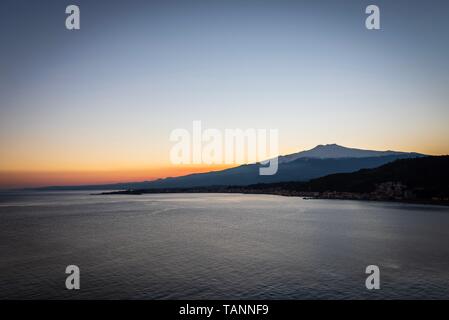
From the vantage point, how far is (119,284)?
2928 centimetres

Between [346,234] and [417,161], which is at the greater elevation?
[417,161]

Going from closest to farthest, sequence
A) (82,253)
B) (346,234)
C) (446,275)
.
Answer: (446,275)
(82,253)
(346,234)

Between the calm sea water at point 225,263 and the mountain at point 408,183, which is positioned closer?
the calm sea water at point 225,263

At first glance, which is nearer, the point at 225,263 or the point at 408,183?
the point at 225,263

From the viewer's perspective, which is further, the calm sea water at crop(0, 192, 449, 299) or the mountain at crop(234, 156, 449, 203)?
the mountain at crop(234, 156, 449, 203)

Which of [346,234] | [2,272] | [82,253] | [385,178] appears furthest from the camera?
[385,178]

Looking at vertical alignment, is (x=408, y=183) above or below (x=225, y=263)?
above

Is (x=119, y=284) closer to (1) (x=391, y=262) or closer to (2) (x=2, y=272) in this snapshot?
(2) (x=2, y=272)
